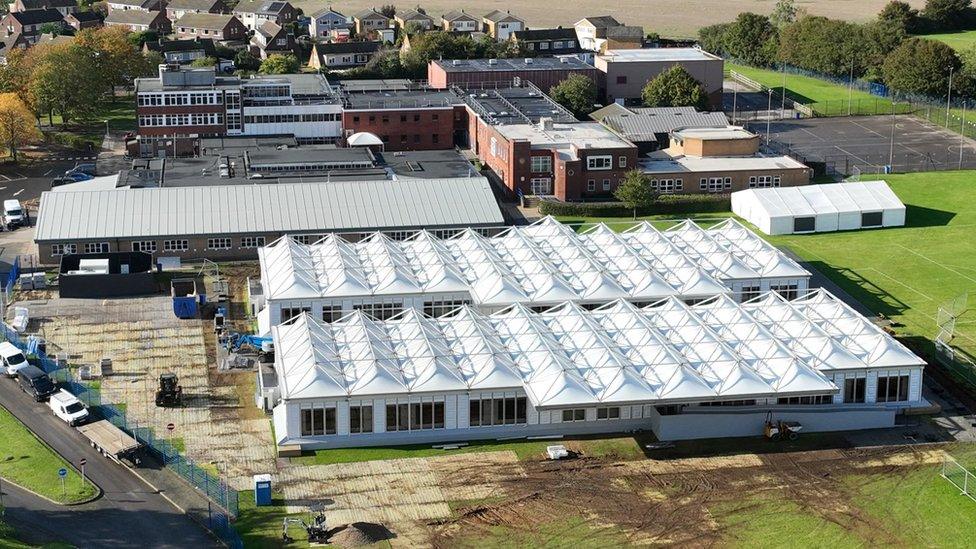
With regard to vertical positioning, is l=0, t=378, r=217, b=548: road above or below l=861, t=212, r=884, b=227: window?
below

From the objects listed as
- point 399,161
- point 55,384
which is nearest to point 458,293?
point 55,384

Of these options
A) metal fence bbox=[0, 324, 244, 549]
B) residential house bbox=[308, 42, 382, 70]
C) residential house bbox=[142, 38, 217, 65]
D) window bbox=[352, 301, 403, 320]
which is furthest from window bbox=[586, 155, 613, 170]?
residential house bbox=[142, 38, 217, 65]

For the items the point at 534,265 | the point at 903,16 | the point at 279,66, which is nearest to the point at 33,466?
the point at 534,265

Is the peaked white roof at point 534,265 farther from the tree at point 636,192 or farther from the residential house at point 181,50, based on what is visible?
the residential house at point 181,50

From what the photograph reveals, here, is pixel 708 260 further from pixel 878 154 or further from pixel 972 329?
pixel 878 154

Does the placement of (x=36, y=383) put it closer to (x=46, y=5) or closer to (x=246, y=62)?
(x=246, y=62)

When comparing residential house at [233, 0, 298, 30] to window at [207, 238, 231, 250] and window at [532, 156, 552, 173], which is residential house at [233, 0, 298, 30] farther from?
window at [207, 238, 231, 250]
